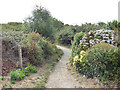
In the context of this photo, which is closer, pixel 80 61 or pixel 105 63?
pixel 105 63

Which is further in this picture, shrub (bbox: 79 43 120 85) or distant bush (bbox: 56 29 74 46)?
distant bush (bbox: 56 29 74 46)

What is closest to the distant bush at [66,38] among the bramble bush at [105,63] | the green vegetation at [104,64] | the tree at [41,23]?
the tree at [41,23]

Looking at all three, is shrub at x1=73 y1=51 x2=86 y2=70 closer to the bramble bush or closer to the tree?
the bramble bush

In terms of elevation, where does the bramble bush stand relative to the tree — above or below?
below

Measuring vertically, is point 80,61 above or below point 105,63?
below

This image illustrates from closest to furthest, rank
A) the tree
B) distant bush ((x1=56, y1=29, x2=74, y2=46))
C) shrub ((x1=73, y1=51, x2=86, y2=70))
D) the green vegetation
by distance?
the green vegetation < shrub ((x1=73, y1=51, x2=86, y2=70)) < the tree < distant bush ((x1=56, y1=29, x2=74, y2=46))

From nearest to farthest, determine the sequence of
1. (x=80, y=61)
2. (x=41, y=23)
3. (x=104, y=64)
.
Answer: (x=104, y=64)
(x=80, y=61)
(x=41, y=23)

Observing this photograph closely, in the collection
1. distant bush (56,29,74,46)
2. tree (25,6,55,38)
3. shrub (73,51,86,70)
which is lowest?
shrub (73,51,86,70)

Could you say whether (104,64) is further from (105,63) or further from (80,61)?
(80,61)

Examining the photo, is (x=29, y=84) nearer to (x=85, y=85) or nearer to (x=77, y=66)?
(x=85, y=85)

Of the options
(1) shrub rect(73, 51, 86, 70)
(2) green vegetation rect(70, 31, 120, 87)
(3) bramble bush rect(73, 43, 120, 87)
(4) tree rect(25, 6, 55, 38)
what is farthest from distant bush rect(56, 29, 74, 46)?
(3) bramble bush rect(73, 43, 120, 87)

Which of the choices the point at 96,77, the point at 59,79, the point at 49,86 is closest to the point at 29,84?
the point at 49,86

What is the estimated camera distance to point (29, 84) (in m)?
5.00

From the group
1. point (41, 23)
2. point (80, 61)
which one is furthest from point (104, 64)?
point (41, 23)
